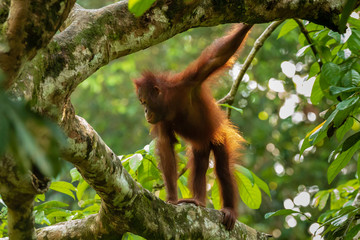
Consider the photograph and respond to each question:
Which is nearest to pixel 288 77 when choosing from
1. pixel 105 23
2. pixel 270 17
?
pixel 270 17

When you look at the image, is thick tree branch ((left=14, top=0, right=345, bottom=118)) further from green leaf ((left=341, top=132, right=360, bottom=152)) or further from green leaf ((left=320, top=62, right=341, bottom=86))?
green leaf ((left=341, top=132, right=360, bottom=152))

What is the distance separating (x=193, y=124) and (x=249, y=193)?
0.88m

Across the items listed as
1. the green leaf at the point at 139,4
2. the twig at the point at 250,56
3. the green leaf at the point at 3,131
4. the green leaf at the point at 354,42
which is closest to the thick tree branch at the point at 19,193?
the green leaf at the point at 139,4

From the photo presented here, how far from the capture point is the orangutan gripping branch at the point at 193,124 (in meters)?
4.21

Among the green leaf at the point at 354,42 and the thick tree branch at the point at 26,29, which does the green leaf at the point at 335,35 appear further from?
the thick tree branch at the point at 26,29

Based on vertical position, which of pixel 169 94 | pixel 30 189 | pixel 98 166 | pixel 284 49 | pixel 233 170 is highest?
pixel 30 189

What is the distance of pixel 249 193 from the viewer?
375 centimetres

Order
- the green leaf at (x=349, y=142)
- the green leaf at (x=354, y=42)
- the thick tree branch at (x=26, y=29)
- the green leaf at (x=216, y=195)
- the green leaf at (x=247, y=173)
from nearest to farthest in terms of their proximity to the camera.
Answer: the thick tree branch at (x=26, y=29), the green leaf at (x=349, y=142), the green leaf at (x=354, y=42), the green leaf at (x=247, y=173), the green leaf at (x=216, y=195)

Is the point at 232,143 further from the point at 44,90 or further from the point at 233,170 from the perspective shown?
the point at 44,90

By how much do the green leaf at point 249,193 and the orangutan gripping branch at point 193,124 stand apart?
14.4 inches

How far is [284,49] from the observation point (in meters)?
9.62

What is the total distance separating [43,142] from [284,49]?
928 centimetres

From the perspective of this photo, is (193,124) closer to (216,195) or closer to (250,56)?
(216,195)

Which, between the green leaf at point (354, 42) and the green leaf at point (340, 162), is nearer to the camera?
the green leaf at point (340, 162)
